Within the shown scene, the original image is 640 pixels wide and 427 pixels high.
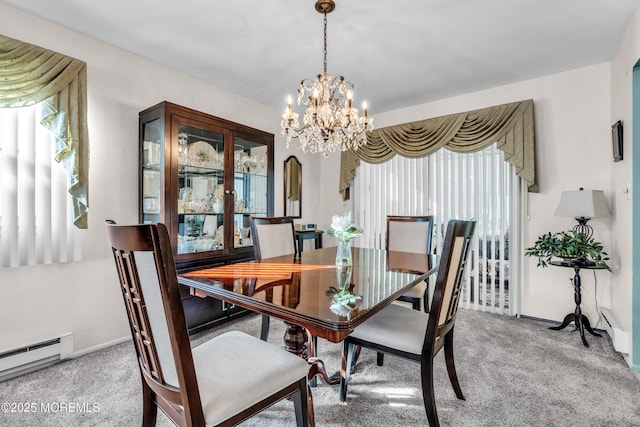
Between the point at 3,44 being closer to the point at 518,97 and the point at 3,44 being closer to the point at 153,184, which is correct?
the point at 153,184

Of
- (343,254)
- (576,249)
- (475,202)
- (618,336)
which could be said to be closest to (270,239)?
(343,254)

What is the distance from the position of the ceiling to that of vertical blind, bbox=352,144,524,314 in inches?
36.6

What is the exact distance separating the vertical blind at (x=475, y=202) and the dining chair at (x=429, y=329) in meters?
1.96

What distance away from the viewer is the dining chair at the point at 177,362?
2.90 ft

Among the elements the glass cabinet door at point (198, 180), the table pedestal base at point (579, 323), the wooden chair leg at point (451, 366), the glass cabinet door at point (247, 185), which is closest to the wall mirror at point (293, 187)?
the glass cabinet door at point (247, 185)

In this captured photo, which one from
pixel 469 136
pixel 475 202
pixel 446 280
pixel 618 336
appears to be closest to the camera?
pixel 446 280

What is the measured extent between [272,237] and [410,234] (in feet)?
4.35

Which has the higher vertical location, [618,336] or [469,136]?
[469,136]

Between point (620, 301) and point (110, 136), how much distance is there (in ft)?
14.4

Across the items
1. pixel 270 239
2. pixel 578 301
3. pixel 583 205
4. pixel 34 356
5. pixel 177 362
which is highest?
pixel 583 205

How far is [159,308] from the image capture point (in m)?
0.92

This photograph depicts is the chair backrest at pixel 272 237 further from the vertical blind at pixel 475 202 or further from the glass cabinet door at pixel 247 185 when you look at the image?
the vertical blind at pixel 475 202

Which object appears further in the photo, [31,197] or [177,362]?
[31,197]

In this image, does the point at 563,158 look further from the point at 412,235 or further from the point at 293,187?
the point at 293,187
